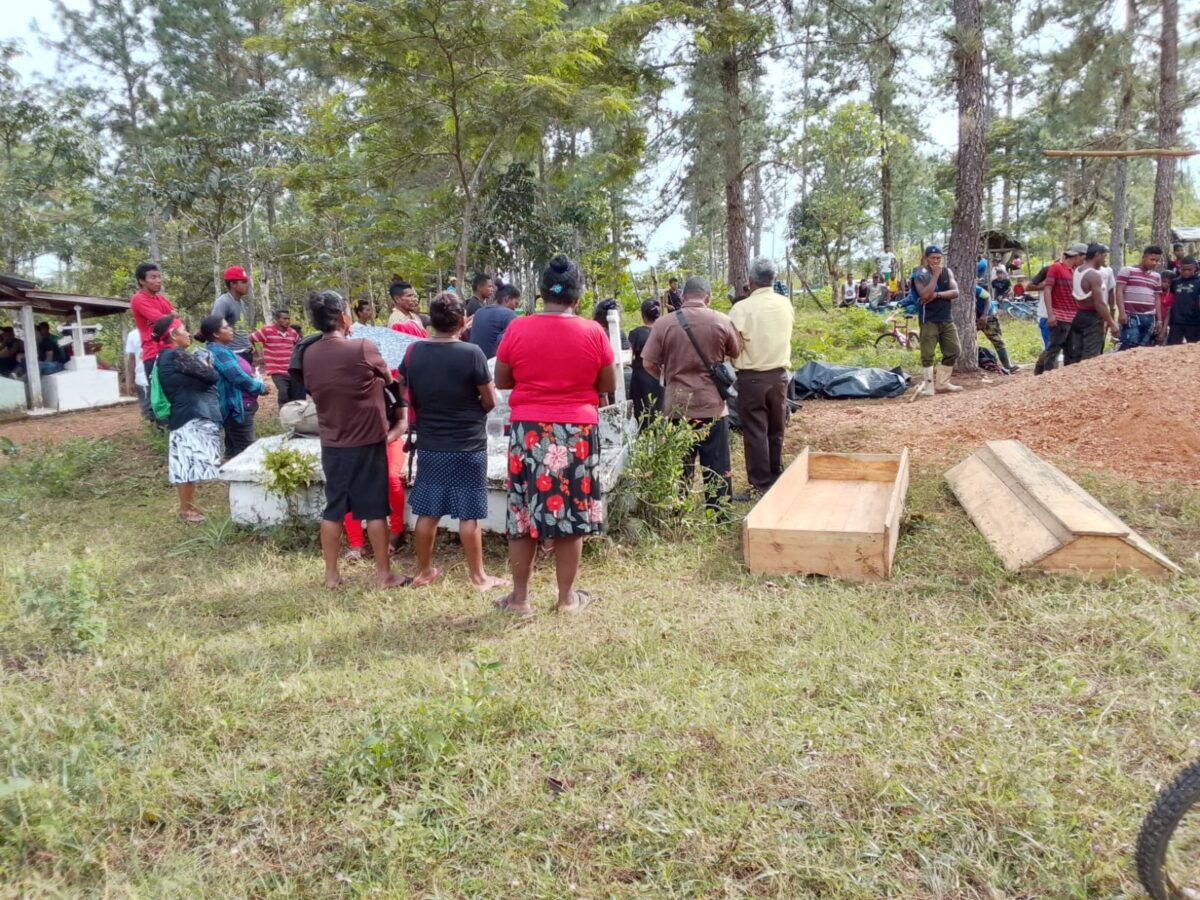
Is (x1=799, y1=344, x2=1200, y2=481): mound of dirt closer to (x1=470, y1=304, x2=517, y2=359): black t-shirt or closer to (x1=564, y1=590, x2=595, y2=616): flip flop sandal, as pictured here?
(x1=470, y1=304, x2=517, y2=359): black t-shirt

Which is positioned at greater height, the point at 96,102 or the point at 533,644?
the point at 96,102

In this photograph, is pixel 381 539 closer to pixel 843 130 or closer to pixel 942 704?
pixel 942 704

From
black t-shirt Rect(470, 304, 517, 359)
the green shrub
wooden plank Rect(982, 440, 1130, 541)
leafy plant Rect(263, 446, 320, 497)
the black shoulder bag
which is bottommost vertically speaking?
the green shrub

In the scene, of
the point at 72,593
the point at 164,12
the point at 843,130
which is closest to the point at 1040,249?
the point at 843,130

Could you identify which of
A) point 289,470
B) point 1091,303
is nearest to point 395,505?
point 289,470

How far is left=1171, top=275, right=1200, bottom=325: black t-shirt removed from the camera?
966cm

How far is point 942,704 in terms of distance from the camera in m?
2.83

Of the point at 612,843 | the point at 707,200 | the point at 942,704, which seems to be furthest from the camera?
the point at 707,200

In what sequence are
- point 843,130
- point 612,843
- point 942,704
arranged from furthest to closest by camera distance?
point 843,130 < point 942,704 < point 612,843

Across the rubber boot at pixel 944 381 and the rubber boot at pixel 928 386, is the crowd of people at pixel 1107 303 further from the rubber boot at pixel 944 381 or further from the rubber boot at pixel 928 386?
the rubber boot at pixel 928 386

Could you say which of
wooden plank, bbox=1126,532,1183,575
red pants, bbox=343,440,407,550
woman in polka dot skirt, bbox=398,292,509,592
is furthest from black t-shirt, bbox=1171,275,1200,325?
red pants, bbox=343,440,407,550

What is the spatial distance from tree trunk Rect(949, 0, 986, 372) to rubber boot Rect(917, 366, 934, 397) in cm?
165

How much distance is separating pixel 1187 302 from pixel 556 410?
954cm

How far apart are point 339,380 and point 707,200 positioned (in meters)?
10.3
